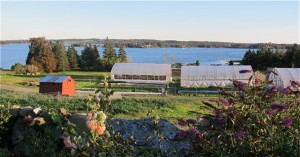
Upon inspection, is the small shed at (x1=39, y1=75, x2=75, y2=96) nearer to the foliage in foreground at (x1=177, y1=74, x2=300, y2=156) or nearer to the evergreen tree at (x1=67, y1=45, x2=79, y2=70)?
the foliage in foreground at (x1=177, y1=74, x2=300, y2=156)

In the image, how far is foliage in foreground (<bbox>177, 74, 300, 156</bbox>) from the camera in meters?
3.31

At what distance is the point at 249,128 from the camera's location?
3.45 m

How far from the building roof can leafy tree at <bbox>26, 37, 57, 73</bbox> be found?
670 inches

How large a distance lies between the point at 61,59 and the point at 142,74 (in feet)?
70.8

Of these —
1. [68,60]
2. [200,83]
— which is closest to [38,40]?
[68,60]

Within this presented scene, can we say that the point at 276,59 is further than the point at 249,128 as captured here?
Yes

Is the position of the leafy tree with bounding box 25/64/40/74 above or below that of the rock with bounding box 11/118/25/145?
below

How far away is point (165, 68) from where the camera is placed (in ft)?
136

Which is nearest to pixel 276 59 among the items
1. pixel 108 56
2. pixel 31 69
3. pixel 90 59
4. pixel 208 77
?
pixel 208 77

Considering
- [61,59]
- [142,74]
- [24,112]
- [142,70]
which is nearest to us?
[24,112]

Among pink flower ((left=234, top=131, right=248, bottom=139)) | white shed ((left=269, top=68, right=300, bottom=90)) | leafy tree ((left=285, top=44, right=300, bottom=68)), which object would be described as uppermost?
pink flower ((left=234, top=131, right=248, bottom=139))

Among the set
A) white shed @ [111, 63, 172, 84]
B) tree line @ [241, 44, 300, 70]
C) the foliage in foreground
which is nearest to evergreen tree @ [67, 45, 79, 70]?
white shed @ [111, 63, 172, 84]

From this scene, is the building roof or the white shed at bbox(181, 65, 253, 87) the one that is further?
the building roof

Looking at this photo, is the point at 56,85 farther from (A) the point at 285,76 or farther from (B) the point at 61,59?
(B) the point at 61,59
